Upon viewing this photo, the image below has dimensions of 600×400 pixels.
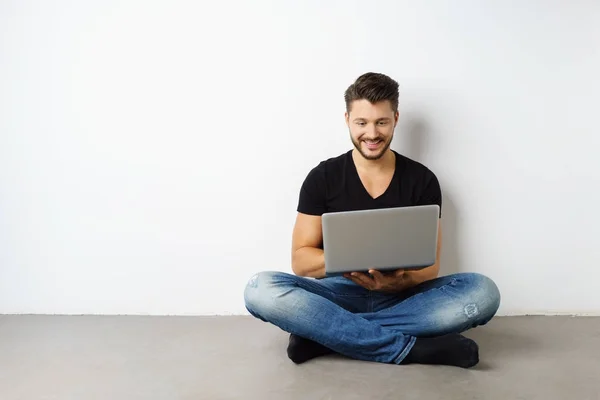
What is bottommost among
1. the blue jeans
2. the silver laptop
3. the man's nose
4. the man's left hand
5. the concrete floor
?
the concrete floor

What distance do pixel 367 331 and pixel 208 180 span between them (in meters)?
0.95

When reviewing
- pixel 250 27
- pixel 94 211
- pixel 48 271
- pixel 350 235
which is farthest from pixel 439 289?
pixel 48 271

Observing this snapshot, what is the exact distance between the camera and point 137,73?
2604mm

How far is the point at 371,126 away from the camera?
7.20 ft

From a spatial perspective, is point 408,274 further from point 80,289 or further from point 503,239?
point 80,289

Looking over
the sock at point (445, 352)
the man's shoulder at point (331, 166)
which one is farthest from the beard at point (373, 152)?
the sock at point (445, 352)

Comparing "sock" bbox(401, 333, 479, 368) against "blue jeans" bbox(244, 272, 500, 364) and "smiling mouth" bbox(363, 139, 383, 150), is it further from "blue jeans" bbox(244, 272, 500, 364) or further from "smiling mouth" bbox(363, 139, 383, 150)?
"smiling mouth" bbox(363, 139, 383, 150)

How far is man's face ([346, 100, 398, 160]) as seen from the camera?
7.21ft

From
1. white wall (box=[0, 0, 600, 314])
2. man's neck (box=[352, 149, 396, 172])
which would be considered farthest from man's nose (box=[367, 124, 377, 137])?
white wall (box=[0, 0, 600, 314])

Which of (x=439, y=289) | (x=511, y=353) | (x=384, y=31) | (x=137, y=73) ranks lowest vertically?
(x=511, y=353)

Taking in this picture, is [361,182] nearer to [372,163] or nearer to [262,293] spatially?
[372,163]

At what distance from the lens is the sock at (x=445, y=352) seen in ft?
6.51

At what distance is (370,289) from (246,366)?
0.46 meters

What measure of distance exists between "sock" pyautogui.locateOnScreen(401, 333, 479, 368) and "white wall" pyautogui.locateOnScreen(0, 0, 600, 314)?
2.05ft
